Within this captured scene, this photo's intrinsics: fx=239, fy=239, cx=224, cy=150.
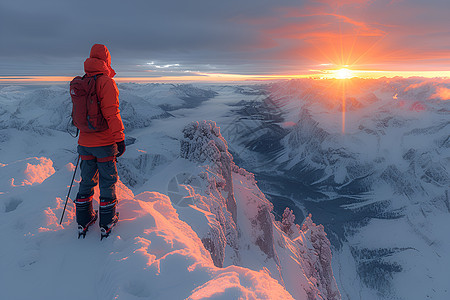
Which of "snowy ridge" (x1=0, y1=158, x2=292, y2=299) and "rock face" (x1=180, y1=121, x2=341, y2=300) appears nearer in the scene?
"snowy ridge" (x1=0, y1=158, x2=292, y2=299)

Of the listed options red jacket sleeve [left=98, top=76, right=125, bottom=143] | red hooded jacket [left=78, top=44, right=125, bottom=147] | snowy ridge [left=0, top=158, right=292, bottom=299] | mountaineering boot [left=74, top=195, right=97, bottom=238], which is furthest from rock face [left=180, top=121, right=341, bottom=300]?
red jacket sleeve [left=98, top=76, right=125, bottom=143]

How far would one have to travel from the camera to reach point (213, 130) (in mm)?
30359

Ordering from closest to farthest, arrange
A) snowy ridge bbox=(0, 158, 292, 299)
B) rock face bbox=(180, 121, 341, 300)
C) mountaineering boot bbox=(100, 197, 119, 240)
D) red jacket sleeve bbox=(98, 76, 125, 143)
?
snowy ridge bbox=(0, 158, 292, 299) < red jacket sleeve bbox=(98, 76, 125, 143) < mountaineering boot bbox=(100, 197, 119, 240) < rock face bbox=(180, 121, 341, 300)

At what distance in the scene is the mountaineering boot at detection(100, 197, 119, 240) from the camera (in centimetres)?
676

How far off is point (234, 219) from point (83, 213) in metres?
22.7

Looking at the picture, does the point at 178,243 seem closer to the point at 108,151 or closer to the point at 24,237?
the point at 108,151

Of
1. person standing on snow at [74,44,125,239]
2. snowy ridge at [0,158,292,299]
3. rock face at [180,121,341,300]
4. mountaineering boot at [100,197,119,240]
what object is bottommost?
rock face at [180,121,341,300]

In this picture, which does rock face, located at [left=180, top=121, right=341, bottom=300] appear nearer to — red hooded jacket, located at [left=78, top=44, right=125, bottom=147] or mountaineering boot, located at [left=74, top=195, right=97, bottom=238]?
mountaineering boot, located at [left=74, top=195, right=97, bottom=238]

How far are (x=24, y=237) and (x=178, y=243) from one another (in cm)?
416

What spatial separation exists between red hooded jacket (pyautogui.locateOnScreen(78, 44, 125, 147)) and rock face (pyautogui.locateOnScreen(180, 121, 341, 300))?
9089 mm

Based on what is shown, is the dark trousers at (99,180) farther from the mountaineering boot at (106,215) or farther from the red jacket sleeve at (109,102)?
the red jacket sleeve at (109,102)

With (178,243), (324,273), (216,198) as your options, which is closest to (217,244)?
(216,198)

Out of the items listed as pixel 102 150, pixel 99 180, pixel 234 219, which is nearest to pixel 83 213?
pixel 99 180

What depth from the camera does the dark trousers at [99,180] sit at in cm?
692
